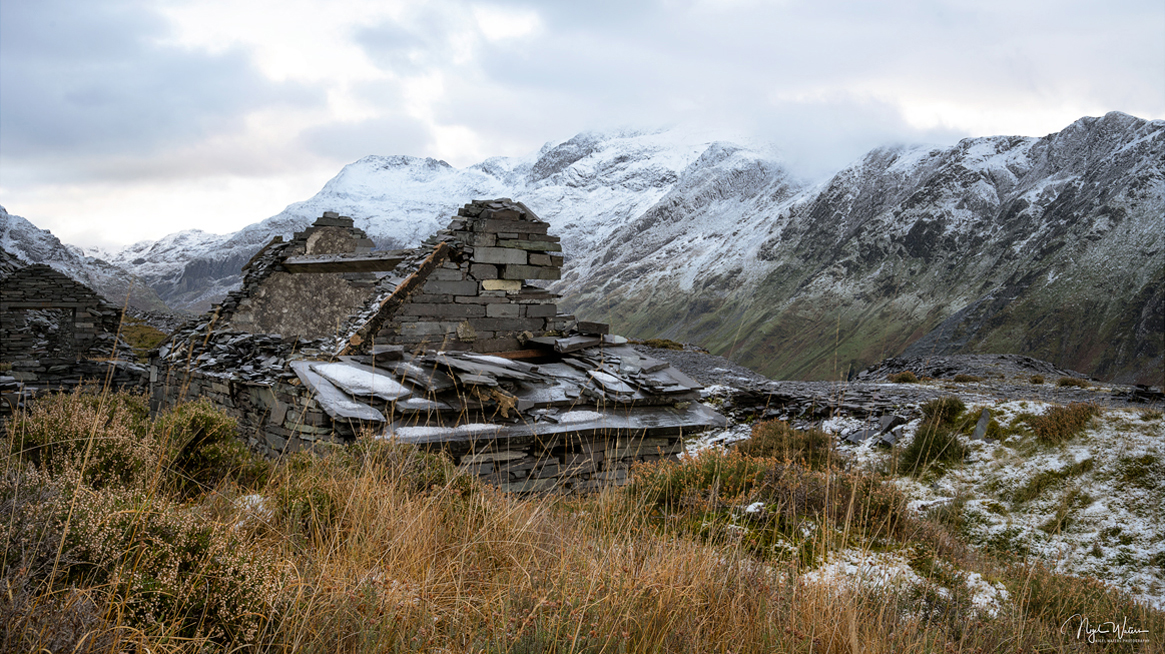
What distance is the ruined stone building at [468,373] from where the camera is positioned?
6.18 m

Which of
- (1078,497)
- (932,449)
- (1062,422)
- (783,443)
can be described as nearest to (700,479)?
(783,443)

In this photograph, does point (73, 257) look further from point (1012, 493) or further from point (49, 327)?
point (1012, 493)

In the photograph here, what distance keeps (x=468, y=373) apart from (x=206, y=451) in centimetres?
237

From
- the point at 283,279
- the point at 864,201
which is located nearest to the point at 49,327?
the point at 283,279

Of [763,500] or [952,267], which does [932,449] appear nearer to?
[763,500]

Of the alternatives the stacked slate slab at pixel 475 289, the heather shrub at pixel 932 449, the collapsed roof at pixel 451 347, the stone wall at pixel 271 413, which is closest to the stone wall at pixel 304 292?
the collapsed roof at pixel 451 347

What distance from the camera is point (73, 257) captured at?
45031 mm

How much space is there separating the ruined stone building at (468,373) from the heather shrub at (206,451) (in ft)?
1.89

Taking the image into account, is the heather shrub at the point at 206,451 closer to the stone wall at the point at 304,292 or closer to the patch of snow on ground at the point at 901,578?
the patch of snow on ground at the point at 901,578

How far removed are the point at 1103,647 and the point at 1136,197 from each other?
10345 cm

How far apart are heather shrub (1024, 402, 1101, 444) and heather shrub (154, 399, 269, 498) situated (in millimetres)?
10843

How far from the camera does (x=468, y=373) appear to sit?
6.35 metres

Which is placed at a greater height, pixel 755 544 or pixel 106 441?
pixel 106 441

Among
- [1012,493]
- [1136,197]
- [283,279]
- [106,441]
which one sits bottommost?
[1012,493]
